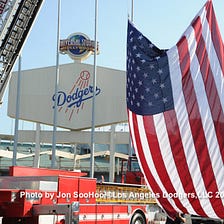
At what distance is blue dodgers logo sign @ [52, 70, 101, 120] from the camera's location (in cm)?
3300

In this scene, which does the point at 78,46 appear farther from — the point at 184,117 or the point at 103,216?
the point at 184,117

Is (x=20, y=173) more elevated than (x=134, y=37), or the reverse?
(x=134, y=37)

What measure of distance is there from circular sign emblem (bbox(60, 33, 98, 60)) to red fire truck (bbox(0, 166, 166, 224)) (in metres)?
19.1

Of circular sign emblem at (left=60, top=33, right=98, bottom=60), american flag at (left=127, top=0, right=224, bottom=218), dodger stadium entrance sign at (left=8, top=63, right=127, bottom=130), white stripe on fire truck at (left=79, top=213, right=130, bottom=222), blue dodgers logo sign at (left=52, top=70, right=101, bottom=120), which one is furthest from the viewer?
circular sign emblem at (left=60, top=33, right=98, bottom=60)

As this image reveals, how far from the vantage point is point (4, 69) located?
1462 cm

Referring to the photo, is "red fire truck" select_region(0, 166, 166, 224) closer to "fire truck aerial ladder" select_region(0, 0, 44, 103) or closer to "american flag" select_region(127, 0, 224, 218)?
"fire truck aerial ladder" select_region(0, 0, 44, 103)

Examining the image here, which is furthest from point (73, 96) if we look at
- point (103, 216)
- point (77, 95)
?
point (103, 216)

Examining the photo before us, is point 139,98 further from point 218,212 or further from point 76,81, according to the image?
point 76,81

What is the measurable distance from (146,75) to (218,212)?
1.82 m

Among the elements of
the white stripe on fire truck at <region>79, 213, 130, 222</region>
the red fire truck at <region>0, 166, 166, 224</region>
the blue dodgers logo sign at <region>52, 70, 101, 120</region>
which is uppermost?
the blue dodgers logo sign at <region>52, 70, 101, 120</region>

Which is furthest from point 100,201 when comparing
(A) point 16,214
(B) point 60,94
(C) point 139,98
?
(B) point 60,94

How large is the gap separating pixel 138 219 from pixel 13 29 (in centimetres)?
708

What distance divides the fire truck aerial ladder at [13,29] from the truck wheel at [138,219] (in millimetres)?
5552

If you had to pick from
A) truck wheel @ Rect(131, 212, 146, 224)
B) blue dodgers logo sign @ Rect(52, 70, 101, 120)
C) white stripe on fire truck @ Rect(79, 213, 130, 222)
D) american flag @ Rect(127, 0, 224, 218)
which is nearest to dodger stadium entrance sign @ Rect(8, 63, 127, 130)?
blue dodgers logo sign @ Rect(52, 70, 101, 120)
